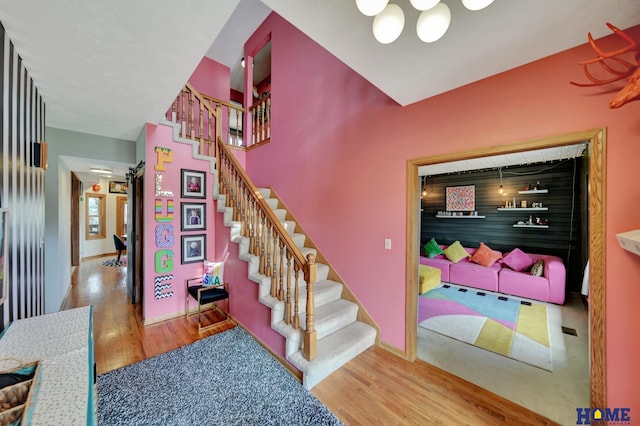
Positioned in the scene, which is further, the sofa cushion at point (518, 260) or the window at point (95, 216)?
the window at point (95, 216)

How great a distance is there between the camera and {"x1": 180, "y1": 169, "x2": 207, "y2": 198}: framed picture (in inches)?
142

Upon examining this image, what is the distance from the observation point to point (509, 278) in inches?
171

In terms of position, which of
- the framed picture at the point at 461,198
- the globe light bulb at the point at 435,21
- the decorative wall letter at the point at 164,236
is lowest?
the decorative wall letter at the point at 164,236

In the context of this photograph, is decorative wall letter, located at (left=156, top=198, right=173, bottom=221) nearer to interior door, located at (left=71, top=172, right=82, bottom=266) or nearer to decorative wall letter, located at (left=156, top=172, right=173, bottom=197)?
decorative wall letter, located at (left=156, top=172, right=173, bottom=197)

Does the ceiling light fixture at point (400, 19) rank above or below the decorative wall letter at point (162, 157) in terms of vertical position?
above

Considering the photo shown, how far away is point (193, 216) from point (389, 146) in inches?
120

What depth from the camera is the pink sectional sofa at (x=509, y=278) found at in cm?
390

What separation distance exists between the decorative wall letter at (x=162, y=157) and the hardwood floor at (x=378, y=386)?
7.16 ft

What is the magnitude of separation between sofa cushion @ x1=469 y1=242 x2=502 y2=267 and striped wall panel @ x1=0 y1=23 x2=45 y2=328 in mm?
6296

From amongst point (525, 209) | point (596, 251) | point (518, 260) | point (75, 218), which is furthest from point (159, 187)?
point (525, 209)

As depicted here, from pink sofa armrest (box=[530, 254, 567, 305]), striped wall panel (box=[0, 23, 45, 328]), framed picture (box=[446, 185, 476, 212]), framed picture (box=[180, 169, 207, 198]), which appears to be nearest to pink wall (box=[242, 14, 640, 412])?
framed picture (box=[180, 169, 207, 198])

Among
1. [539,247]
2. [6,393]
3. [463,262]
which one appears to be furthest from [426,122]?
[539,247]

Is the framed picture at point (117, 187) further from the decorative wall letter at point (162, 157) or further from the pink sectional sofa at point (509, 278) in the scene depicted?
the pink sectional sofa at point (509, 278)

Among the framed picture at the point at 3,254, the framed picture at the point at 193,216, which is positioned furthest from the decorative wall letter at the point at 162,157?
the framed picture at the point at 3,254
